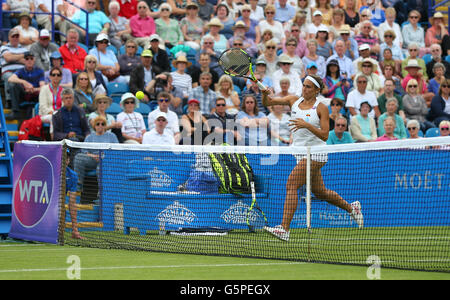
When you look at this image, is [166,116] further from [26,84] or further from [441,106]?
[441,106]

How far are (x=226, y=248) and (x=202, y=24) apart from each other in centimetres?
1076

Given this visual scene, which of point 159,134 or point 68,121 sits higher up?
point 68,121

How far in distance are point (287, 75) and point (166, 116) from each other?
11.1ft

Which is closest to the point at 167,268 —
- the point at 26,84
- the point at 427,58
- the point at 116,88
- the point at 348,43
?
the point at 26,84

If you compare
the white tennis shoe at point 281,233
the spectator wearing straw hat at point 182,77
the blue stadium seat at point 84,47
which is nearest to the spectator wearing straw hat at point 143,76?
the spectator wearing straw hat at point 182,77

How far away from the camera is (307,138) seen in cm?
1042

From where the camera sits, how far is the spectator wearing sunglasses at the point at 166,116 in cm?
1527

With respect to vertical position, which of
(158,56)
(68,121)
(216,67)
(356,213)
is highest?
(158,56)

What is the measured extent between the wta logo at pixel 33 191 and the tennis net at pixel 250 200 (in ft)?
1.47

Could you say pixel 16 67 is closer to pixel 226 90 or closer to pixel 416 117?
pixel 226 90

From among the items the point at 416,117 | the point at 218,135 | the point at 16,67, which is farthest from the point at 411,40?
the point at 16,67

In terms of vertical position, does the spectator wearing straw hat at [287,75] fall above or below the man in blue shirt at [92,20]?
below

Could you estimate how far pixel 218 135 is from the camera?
15.1 metres

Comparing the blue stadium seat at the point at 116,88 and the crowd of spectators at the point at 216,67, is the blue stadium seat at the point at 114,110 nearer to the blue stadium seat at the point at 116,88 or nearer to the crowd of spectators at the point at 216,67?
the crowd of spectators at the point at 216,67
